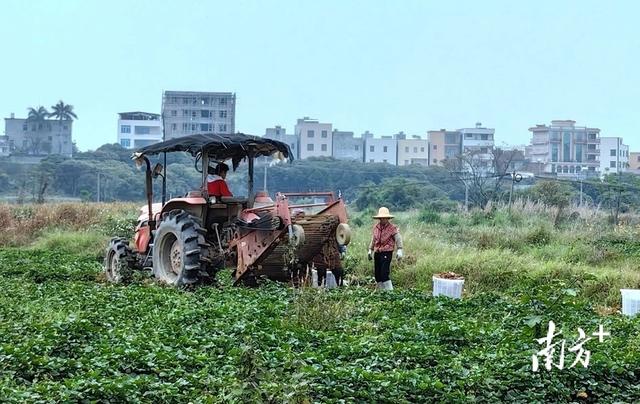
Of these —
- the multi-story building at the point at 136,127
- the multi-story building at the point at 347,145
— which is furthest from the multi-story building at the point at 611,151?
the multi-story building at the point at 136,127

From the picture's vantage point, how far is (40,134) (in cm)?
7262

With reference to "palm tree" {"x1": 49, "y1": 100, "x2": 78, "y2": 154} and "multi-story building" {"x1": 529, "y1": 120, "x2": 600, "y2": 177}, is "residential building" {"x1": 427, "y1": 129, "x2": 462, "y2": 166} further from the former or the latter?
"palm tree" {"x1": 49, "y1": 100, "x2": 78, "y2": 154}

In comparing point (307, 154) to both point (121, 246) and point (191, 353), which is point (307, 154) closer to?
point (121, 246)

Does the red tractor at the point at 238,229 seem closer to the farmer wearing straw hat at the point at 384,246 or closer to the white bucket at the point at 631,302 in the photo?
the farmer wearing straw hat at the point at 384,246

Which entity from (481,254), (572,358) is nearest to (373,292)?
(481,254)

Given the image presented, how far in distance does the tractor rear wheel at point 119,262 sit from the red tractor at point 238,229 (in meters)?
0.04

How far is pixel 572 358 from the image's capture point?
297 inches

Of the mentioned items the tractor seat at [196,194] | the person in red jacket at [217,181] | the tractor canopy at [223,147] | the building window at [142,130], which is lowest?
the tractor seat at [196,194]

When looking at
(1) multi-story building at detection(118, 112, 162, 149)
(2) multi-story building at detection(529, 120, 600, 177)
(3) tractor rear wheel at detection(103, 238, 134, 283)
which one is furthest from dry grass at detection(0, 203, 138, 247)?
(2) multi-story building at detection(529, 120, 600, 177)

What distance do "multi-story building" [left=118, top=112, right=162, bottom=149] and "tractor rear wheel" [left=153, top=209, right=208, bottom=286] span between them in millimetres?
63979

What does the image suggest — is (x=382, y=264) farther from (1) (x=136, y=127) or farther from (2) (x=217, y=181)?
(1) (x=136, y=127)

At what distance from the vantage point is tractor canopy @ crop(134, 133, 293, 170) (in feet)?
46.0

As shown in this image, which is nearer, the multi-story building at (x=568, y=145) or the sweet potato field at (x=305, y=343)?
the sweet potato field at (x=305, y=343)

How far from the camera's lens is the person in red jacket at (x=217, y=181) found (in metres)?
14.5
